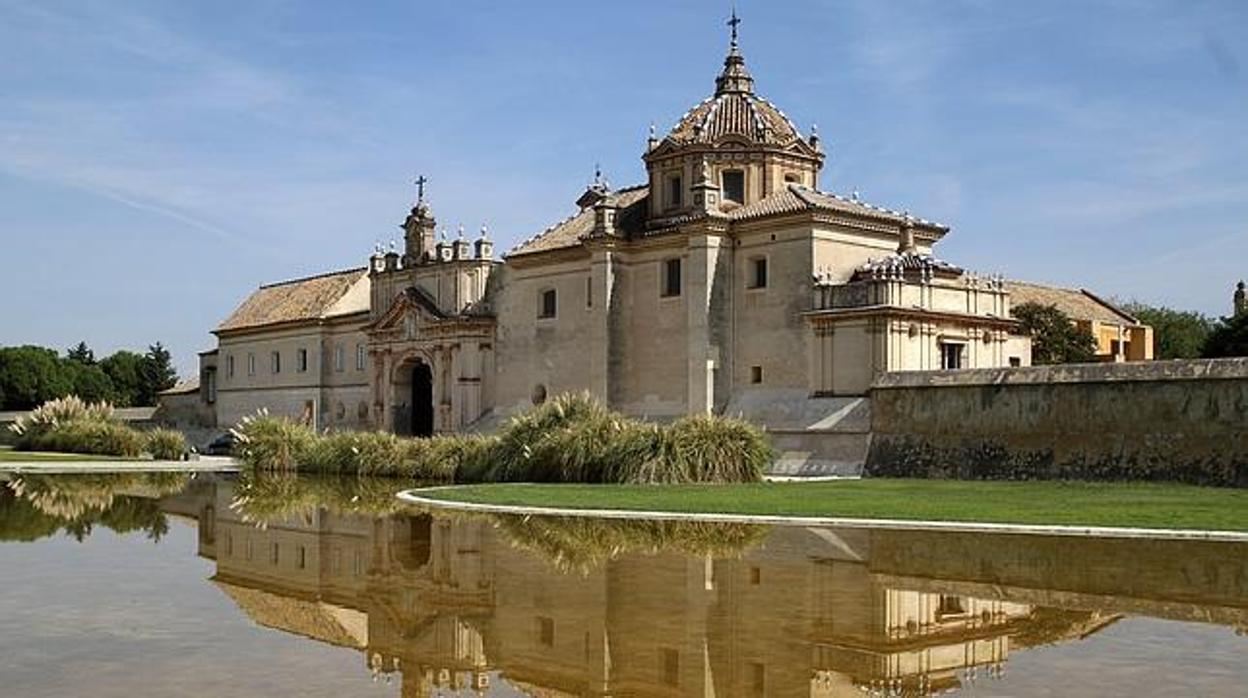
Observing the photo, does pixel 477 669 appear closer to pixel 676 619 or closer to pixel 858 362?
pixel 676 619

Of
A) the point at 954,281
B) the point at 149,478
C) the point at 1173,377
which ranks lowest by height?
the point at 149,478

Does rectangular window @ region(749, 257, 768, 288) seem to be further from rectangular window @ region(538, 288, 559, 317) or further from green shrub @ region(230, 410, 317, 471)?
green shrub @ region(230, 410, 317, 471)

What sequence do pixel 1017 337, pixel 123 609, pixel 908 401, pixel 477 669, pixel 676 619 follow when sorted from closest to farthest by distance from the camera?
pixel 477 669 < pixel 676 619 < pixel 123 609 < pixel 908 401 < pixel 1017 337

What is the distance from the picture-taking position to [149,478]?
40.3m

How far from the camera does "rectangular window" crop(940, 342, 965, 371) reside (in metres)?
39.6

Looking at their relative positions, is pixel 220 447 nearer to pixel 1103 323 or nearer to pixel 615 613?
pixel 1103 323

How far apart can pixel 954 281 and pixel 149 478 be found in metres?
24.4

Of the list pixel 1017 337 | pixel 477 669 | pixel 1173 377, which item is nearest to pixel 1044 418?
pixel 1173 377

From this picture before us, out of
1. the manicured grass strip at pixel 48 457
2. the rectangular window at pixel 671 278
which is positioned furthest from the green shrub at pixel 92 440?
the rectangular window at pixel 671 278

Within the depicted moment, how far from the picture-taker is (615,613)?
1222 cm

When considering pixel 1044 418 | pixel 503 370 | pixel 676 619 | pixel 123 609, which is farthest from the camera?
pixel 503 370

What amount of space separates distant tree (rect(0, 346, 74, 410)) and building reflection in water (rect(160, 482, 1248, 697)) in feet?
283

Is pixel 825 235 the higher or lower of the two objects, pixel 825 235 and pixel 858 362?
the higher

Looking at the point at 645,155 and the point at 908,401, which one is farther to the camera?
the point at 645,155
